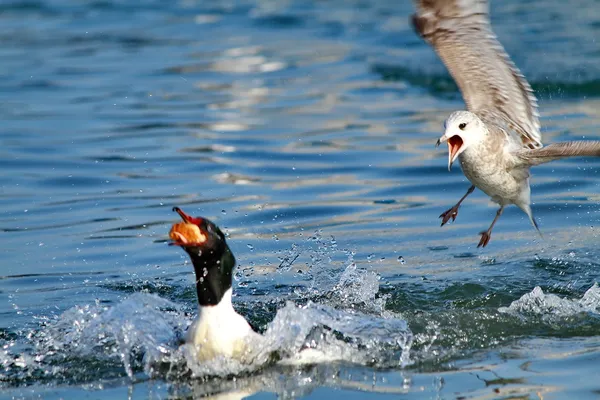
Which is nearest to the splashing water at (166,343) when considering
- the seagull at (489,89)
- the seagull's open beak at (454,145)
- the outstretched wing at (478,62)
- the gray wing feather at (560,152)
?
the seagull's open beak at (454,145)

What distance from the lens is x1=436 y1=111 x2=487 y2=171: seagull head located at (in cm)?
731

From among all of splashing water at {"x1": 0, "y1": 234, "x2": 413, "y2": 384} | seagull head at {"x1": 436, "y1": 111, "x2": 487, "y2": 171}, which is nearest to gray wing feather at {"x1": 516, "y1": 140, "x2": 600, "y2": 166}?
seagull head at {"x1": 436, "y1": 111, "x2": 487, "y2": 171}

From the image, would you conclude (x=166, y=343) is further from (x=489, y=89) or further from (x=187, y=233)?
(x=489, y=89)

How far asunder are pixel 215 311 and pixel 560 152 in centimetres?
246

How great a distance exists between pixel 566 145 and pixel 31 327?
3580 mm

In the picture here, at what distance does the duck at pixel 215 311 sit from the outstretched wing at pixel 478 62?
2.91 meters

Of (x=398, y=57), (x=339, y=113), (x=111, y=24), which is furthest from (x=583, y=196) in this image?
(x=111, y=24)

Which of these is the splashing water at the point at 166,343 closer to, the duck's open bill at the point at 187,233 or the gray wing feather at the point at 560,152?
the duck's open bill at the point at 187,233

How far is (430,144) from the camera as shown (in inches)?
504

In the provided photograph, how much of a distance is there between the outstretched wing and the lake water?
1.14 m

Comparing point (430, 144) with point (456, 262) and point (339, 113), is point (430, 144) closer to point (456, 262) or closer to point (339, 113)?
point (339, 113)

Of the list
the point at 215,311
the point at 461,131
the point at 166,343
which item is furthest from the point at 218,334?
Answer: the point at 461,131

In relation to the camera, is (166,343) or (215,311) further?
(166,343)

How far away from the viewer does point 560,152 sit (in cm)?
714
